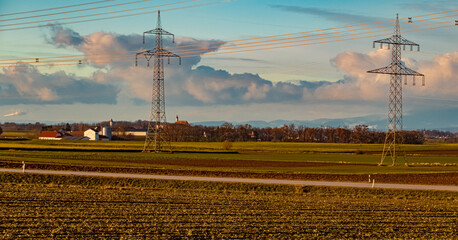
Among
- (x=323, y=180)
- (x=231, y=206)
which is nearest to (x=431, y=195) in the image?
(x=323, y=180)

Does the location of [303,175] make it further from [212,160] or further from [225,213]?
[212,160]

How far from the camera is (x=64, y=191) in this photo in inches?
1625

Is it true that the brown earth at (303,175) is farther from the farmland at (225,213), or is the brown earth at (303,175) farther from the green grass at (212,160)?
the farmland at (225,213)

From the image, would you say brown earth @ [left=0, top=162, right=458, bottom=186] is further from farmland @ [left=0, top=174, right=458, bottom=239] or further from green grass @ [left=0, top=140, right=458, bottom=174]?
farmland @ [left=0, top=174, right=458, bottom=239]

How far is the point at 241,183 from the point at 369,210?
1663 cm

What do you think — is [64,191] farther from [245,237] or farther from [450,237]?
[450,237]

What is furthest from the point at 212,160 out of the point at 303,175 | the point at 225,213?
the point at 225,213

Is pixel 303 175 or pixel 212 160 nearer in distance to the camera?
pixel 303 175

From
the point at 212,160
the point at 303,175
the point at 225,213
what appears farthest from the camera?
the point at 212,160

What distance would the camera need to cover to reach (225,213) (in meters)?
31.9

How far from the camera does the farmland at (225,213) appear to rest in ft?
85.5

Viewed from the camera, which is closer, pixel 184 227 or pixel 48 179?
pixel 184 227

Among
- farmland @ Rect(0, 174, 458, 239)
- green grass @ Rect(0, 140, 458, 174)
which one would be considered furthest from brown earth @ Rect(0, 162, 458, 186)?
farmland @ Rect(0, 174, 458, 239)

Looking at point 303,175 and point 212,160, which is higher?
point 212,160
